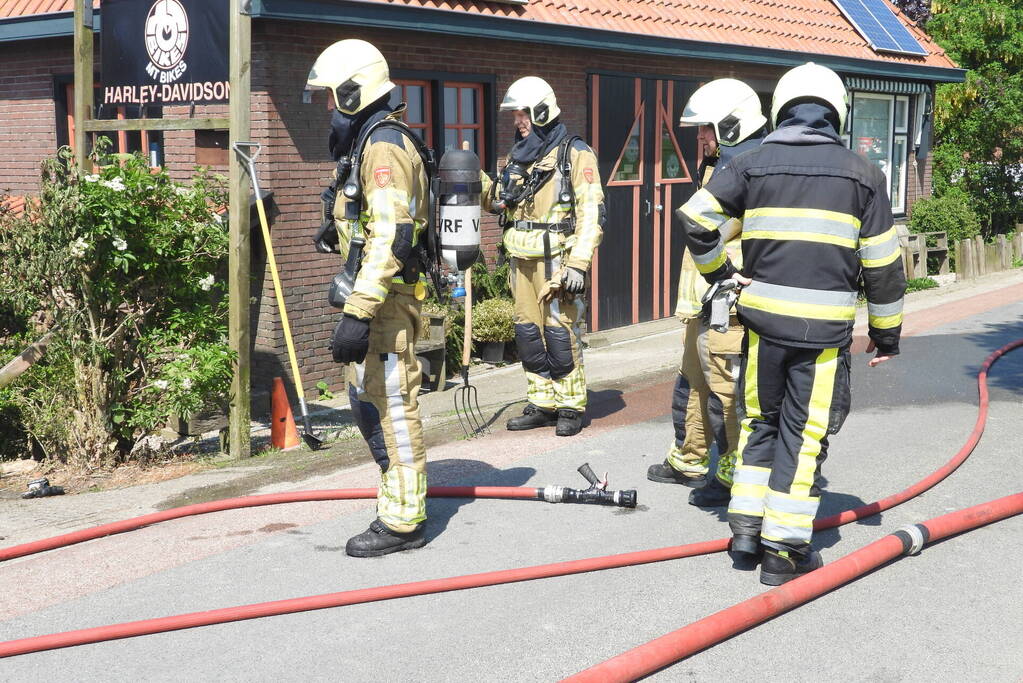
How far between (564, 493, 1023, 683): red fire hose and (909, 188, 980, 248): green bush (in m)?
12.8

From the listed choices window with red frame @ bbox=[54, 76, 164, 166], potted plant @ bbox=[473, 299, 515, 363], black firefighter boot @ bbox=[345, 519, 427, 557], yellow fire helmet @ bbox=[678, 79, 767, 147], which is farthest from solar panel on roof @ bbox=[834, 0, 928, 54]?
black firefighter boot @ bbox=[345, 519, 427, 557]

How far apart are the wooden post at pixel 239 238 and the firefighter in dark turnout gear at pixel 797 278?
307 cm

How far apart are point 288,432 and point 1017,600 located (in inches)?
180

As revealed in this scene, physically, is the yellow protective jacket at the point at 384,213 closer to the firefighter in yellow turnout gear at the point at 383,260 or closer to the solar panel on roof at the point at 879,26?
the firefighter in yellow turnout gear at the point at 383,260

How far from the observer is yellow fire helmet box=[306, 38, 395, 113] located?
4.77 m

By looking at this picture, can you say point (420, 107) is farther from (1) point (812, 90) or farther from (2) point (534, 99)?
(1) point (812, 90)

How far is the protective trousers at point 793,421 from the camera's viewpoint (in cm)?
448

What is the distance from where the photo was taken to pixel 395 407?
484 cm

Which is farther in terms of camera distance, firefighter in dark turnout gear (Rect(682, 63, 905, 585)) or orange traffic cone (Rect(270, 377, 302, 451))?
orange traffic cone (Rect(270, 377, 302, 451))

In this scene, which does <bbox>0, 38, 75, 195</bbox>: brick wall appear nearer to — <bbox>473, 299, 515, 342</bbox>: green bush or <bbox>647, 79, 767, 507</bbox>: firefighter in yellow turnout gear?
<bbox>473, 299, 515, 342</bbox>: green bush

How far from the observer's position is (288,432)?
24.0 ft

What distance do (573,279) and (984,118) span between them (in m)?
15.0

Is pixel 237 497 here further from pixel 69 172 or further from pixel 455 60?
pixel 455 60

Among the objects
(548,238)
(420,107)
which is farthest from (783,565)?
(420,107)
